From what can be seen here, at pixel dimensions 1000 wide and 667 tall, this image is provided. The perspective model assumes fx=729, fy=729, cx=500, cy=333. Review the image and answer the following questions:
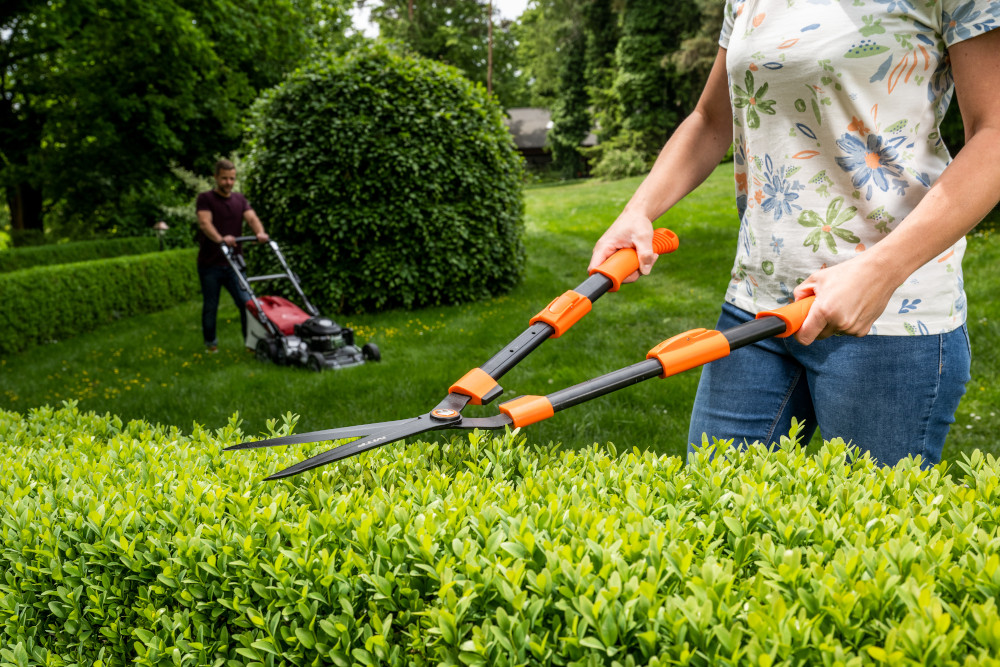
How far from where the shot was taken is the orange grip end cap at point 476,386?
1657mm

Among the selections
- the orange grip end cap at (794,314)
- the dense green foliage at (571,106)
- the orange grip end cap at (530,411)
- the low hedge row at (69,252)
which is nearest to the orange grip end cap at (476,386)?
the orange grip end cap at (530,411)

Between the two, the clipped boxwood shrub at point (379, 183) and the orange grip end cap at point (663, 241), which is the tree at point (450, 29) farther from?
the orange grip end cap at point (663, 241)

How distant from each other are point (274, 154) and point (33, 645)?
8390 mm

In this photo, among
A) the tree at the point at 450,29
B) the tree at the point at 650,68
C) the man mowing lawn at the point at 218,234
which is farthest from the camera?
the tree at the point at 450,29

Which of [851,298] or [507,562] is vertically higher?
[851,298]

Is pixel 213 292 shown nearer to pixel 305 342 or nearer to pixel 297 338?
pixel 297 338

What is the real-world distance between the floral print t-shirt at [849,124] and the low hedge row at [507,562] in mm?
428

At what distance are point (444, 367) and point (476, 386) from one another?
4534mm

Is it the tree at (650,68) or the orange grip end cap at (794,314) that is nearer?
the orange grip end cap at (794,314)

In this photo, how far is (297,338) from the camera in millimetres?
6918

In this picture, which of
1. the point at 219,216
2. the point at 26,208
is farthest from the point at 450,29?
the point at 219,216

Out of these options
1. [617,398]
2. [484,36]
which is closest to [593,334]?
[617,398]

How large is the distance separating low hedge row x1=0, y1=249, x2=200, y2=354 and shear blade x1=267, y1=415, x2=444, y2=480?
950 centimetres

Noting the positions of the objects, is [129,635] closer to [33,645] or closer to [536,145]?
[33,645]
